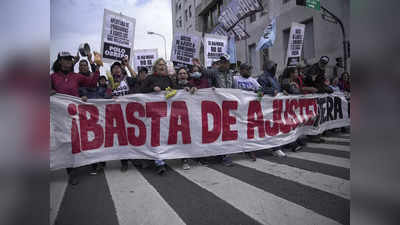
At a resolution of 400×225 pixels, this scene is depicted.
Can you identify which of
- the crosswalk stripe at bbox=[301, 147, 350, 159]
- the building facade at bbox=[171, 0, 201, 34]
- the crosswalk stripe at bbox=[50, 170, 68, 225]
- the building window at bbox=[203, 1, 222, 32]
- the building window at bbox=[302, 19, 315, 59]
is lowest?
the crosswalk stripe at bbox=[50, 170, 68, 225]

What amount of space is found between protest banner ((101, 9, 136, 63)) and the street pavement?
112 inches

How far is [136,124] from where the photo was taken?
13.3 feet

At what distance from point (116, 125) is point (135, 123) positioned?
0.30m

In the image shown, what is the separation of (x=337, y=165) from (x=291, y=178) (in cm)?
98

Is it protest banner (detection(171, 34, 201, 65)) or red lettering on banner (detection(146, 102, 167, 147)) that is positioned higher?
protest banner (detection(171, 34, 201, 65))

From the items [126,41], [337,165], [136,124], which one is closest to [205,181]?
[136,124]

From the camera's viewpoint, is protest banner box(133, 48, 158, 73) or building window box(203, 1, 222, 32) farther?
building window box(203, 1, 222, 32)

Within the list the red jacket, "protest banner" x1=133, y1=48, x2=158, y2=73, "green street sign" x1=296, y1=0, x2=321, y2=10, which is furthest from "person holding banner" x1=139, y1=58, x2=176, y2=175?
"green street sign" x1=296, y1=0, x2=321, y2=10

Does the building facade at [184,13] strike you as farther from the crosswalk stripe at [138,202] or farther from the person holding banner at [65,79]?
the crosswalk stripe at [138,202]

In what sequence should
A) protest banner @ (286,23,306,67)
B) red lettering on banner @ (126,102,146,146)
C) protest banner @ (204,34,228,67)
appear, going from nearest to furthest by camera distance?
red lettering on banner @ (126,102,146,146)
protest banner @ (204,34,228,67)
protest banner @ (286,23,306,67)

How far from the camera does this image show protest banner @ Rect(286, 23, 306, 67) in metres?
7.78

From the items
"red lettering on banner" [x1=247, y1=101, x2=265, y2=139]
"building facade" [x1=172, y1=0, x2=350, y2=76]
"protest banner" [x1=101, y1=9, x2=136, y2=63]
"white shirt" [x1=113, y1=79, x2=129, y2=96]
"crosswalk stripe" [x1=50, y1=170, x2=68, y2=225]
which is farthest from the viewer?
"building facade" [x1=172, y1=0, x2=350, y2=76]

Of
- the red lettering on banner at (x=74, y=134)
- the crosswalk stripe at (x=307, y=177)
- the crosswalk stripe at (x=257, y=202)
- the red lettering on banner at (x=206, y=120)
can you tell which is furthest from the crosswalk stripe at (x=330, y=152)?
the red lettering on banner at (x=74, y=134)

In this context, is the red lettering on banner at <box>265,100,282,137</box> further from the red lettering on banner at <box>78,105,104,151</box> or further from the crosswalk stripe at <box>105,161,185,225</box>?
the red lettering on banner at <box>78,105,104,151</box>
